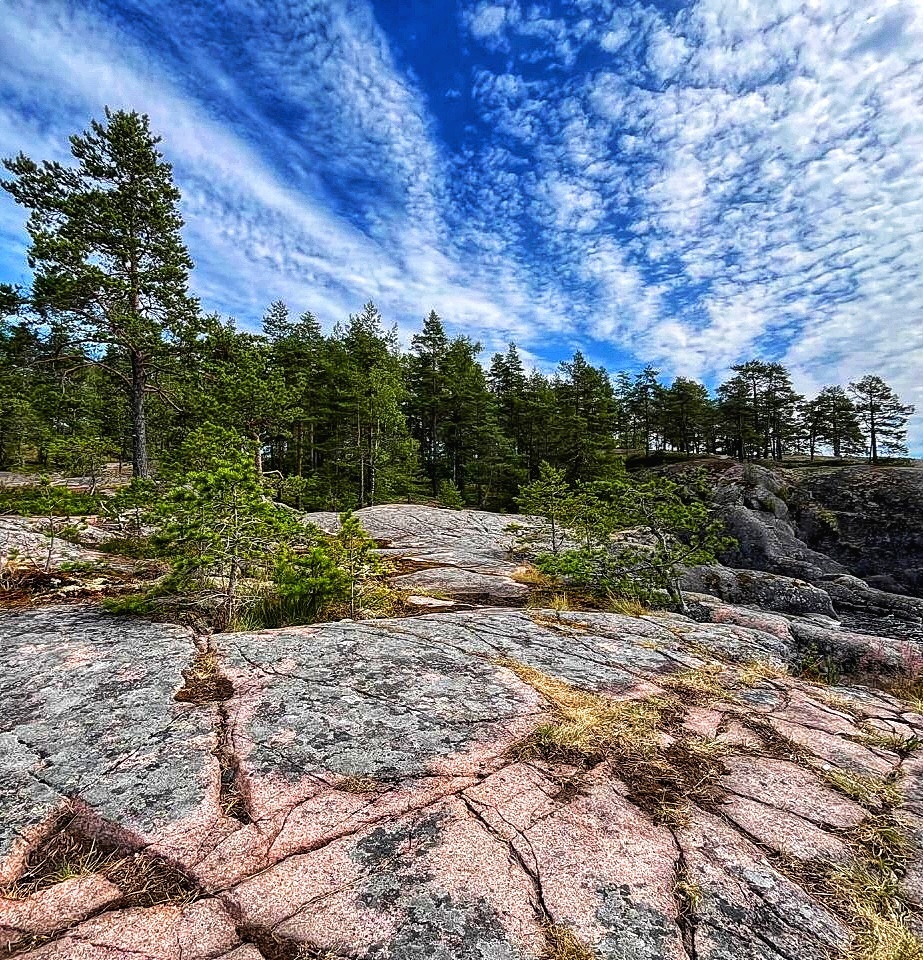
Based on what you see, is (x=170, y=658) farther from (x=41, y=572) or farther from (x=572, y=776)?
(x=41, y=572)

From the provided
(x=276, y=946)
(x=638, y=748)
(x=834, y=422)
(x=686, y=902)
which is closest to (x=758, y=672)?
(x=638, y=748)

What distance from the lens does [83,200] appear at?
1380cm

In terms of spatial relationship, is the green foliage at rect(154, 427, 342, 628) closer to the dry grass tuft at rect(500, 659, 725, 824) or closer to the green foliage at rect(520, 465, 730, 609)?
the dry grass tuft at rect(500, 659, 725, 824)

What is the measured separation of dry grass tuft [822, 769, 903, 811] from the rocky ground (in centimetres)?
2

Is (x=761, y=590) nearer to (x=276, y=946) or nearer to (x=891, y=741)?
(x=891, y=741)

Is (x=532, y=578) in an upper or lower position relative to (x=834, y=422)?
lower

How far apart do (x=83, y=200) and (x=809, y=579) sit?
2329cm

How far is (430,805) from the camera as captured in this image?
2.32 m

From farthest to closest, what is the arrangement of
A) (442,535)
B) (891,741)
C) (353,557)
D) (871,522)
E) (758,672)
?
(871,522) < (442,535) < (353,557) < (758,672) < (891,741)

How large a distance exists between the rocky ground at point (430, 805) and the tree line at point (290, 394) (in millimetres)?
3474

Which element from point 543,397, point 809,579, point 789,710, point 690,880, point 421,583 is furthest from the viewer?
point 543,397

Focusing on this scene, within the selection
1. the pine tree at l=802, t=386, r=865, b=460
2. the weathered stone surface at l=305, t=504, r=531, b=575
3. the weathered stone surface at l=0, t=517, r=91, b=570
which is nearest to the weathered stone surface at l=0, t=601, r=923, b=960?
the weathered stone surface at l=0, t=517, r=91, b=570

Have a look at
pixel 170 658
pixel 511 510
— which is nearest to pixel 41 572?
pixel 170 658

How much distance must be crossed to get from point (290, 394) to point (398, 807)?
16714 millimetres
